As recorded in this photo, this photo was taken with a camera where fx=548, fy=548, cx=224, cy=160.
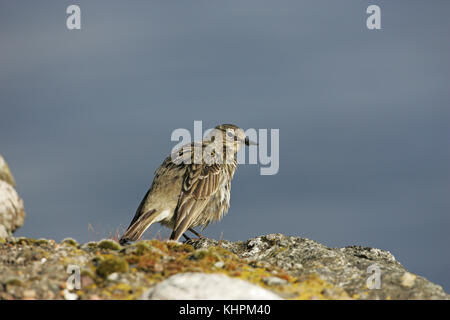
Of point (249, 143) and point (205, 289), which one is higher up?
point (249, 143)

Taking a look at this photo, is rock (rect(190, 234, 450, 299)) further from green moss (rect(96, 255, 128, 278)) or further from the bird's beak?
the bird's beak

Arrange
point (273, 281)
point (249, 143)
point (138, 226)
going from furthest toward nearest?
1. point (249, 143)
2. point (138, 226)
3. point (273, 281)

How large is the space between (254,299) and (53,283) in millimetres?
3153

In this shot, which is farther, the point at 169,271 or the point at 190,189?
the point at 190,189

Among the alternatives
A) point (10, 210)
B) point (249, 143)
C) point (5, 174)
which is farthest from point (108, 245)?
point (249, 143)

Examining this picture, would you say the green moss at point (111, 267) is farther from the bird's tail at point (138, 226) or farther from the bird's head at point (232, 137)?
the bird's head at point (232, 137)

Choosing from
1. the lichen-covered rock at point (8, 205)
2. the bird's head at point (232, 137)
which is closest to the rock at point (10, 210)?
the lichen-covered rock at point (8, 205)

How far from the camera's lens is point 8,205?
12062 millimetres

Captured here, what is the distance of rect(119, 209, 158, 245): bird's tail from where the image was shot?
1202 centimetres

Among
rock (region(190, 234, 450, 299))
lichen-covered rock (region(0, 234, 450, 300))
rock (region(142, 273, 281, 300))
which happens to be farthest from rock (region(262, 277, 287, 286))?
rock (region(190, 234, 450, 299))

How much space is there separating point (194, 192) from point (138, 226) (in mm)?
1571

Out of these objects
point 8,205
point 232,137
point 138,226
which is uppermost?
point 232,137

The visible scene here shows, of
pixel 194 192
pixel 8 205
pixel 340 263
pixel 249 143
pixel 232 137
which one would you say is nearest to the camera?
pixel 340 263

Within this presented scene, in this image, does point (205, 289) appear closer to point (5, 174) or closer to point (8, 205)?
point (8, 205)
